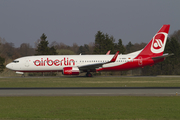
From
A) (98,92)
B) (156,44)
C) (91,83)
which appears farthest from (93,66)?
(98,92)

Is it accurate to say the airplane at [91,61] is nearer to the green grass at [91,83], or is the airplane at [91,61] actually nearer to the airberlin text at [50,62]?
the airberlin text at [50,62]

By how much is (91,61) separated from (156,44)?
11.7m

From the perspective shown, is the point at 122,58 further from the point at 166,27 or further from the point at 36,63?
the point at 36,63

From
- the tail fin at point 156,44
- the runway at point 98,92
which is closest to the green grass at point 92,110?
the runway at point 98,92

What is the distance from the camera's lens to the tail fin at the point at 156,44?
4347 cm

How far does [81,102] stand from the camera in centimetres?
1451

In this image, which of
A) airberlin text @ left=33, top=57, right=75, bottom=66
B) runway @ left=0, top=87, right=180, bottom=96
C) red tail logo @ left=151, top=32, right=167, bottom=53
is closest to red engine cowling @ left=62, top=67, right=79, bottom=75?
airberlin text @ left=33, top=57, right=75, bottom=66

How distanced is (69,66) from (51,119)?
32.1 m

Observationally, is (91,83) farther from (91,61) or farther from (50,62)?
(50,62)

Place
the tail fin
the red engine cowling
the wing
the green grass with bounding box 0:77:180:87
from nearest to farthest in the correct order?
the green grass with bounding box 0:77:180:87, the red engine cowling, the wing, the tail fin

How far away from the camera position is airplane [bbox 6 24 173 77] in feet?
137

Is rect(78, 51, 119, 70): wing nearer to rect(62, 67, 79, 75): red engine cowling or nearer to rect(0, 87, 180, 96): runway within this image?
rect(62, 67, 79, 75): red engine cowling

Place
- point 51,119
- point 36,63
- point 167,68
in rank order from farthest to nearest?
1. point 167,68
2. point 36,63
3. point 51,119

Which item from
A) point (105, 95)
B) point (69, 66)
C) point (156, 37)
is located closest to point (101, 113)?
point (105, 95)
